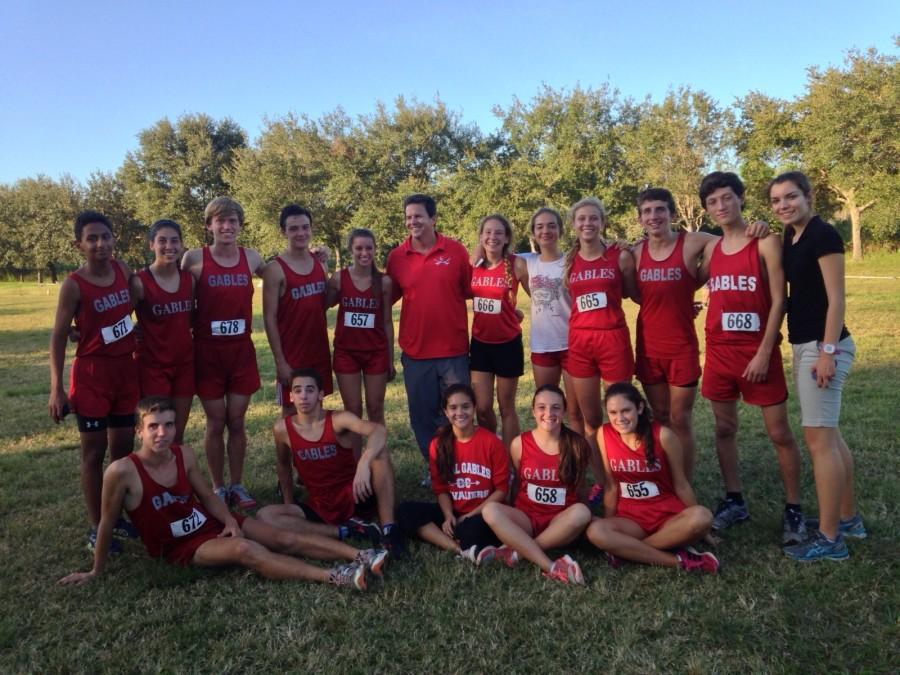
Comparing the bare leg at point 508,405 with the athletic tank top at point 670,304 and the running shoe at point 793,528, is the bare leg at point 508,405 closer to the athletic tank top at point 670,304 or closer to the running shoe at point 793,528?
the athletic tank top at point 670,304

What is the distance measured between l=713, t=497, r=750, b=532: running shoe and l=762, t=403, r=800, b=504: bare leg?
31cm

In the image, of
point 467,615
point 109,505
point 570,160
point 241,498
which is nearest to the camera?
point 467,615

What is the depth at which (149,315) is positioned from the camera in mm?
3922

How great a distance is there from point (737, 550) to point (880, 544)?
0.77 meters

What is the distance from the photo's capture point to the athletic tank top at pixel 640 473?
3402 mm

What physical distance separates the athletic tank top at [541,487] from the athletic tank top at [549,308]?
2.89 ft

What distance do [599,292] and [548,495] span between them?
1.32m

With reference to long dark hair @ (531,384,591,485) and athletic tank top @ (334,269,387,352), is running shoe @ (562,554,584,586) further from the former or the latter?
athletic tank top @ (334,269,387,352)

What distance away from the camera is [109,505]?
3.21m

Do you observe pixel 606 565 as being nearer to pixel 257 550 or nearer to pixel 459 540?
pixel 459 540

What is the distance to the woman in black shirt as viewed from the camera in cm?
317

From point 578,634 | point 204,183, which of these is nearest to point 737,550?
point 578,634

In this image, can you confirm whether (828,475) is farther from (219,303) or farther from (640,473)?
(219,303)

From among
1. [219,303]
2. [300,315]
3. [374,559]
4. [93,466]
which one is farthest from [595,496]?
[93,466]
